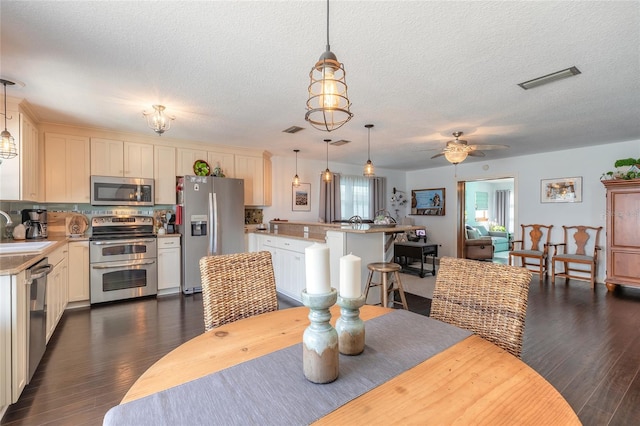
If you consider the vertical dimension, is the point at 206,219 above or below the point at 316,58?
below

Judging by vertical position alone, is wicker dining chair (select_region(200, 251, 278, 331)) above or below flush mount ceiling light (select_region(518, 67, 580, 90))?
below

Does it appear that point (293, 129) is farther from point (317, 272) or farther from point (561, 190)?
point (561, 190)

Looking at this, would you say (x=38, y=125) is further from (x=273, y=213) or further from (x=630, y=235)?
(x=630, y=235)

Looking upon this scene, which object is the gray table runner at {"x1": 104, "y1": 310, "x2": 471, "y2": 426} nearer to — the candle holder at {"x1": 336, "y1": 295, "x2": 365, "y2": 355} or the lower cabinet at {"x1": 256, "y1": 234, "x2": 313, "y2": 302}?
the candle holder at {"x1": 336, "y1": 295, "x2": 365, "y2": 355}

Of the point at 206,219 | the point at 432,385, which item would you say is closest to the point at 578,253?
the point at 432,385

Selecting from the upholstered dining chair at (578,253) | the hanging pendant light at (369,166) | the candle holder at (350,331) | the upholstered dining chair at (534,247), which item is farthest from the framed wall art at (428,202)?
the candle holder at (350,331)

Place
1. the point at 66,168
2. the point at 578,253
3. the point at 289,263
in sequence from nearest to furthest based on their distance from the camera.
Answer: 1. the point at 66,168
2. the point at 289,263
3. the point at 578,253

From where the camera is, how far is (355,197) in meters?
7.41

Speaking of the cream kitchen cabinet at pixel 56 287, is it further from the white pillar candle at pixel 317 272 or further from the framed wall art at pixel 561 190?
the framed wall art at pixel 561 190

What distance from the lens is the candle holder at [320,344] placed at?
34.4 inches

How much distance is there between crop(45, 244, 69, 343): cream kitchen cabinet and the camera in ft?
9.34

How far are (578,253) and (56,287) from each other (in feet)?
25.0

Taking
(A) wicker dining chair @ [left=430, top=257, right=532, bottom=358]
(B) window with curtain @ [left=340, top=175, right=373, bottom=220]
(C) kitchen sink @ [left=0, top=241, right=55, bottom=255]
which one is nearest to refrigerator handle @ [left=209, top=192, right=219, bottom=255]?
(C) kitchen sink @ [left=0, top=241, right=55, bottom=255]

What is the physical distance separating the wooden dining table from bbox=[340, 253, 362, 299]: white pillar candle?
28 centimetres
